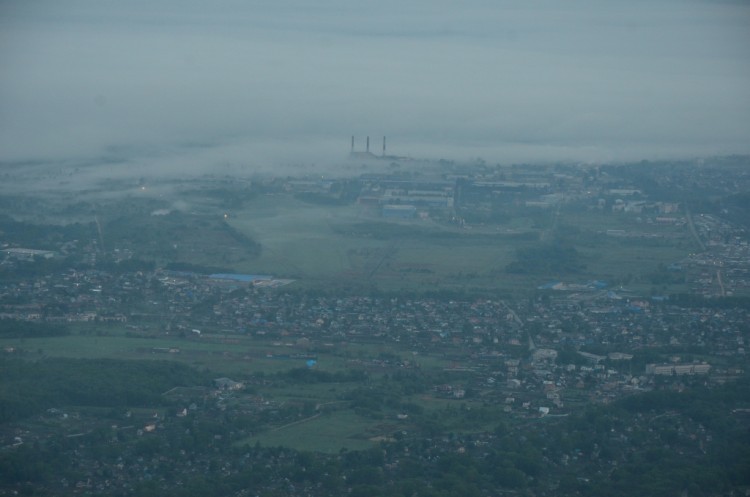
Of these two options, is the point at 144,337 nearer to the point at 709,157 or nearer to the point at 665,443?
the point at 665,443

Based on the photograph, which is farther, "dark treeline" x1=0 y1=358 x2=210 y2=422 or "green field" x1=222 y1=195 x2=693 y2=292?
"green field" x1=222 y1=195 x2=693 y2=292

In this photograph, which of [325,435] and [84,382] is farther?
[84,382]

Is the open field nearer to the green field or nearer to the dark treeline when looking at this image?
the dark treeline

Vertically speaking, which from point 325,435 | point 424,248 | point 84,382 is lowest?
point 325,435

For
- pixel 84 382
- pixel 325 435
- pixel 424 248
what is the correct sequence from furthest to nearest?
pixel 424 248
pixel 84 382
pixel 325 435

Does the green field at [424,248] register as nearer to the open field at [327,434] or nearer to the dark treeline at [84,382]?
the dark treeline at [84,382]

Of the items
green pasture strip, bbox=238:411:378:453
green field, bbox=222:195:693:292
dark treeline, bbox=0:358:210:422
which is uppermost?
green field, bbox=222:195:693:292

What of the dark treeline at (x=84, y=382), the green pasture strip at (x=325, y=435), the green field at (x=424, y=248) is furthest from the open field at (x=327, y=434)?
the green field at (x=424, y=248)

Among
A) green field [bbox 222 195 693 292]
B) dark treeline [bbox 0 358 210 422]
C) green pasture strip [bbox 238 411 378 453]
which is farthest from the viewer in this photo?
green field [bbox 222 195 693 292]

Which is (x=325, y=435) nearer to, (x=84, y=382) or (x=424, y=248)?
(x=84, y=382)

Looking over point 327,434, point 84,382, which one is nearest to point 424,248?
point 84,382

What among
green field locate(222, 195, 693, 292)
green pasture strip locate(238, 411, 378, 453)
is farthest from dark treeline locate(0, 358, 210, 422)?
green field locate(222, 195, 693, 292)
